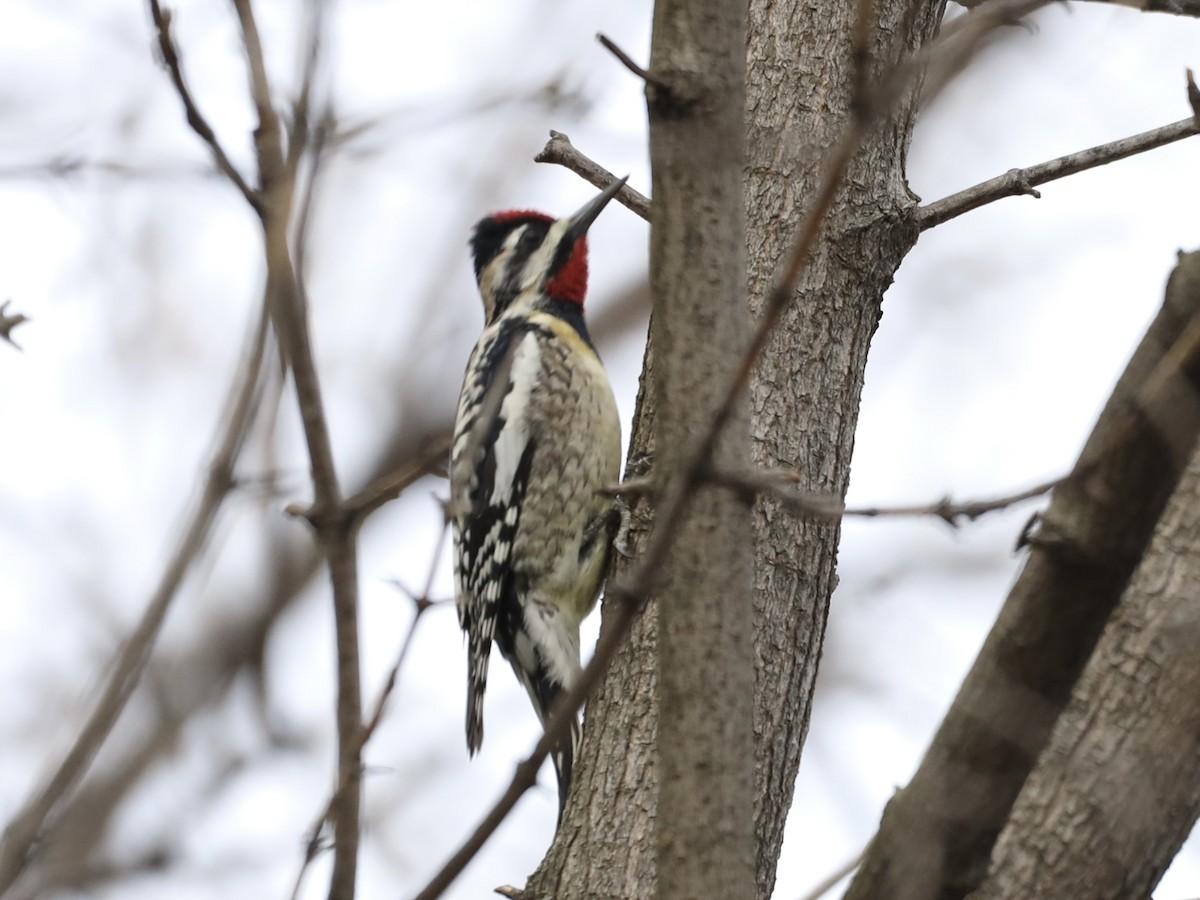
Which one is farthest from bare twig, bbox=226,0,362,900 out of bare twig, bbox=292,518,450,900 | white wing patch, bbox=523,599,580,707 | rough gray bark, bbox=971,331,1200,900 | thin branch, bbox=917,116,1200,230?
white wing patch, bbox=523,599,580,707

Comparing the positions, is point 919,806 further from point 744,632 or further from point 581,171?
point 581,171

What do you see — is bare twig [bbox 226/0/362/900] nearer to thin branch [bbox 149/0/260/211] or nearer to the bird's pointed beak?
thin branch [bbox 149/0/260/211]

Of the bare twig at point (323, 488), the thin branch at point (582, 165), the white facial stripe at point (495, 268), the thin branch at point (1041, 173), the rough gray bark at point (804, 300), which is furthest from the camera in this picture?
the white facial stripe at point (495, 268)

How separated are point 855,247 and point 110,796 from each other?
2.16 m

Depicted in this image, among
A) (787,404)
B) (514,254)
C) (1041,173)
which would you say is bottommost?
(787,404)

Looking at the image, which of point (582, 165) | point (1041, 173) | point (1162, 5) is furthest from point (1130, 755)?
point (582, 165)

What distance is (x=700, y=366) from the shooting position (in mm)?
1653

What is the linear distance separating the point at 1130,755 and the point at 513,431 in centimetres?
298

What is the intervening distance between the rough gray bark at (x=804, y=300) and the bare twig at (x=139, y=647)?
1.64 metres

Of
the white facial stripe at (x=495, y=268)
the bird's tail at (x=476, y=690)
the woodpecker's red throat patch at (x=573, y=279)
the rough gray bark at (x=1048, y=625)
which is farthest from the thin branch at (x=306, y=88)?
the white facial stripe at (x=495, y=268)

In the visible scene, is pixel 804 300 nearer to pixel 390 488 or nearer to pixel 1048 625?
pixel 1048 625

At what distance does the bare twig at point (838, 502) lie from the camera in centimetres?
149

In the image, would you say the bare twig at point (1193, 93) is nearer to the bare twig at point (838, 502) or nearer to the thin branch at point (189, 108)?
the bare twig at point (838, 502)

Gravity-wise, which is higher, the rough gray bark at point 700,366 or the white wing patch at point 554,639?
the white wing patch at point 554,639
